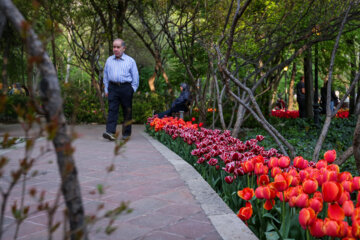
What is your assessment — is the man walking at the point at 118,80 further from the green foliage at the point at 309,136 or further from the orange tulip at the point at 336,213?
the orange tulip at the point at 336,213

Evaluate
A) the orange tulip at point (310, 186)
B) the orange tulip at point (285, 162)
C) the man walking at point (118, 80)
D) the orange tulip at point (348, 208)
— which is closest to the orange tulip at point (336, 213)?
the orange tulip at point (348, 208)

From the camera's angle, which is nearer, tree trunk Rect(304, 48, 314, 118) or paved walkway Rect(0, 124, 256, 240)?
paved walkway Rect(0, 124, 256, 240)

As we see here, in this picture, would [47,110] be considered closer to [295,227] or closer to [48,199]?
[295,227]

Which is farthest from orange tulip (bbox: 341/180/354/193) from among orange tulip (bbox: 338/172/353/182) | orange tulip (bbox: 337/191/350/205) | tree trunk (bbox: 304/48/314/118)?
tree trunk (bbox: 304/48/314/118)

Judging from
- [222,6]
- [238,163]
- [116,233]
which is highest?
[222,6]

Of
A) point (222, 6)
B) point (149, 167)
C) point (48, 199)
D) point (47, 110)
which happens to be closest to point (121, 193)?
point (48, 199)

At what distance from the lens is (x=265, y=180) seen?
2.57 meters

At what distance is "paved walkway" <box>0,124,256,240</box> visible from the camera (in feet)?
8.12

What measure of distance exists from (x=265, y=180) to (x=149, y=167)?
2656mm

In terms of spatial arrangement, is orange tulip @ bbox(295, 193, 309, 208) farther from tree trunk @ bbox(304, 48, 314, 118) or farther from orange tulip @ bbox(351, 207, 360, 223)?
tree trunk @ bbox(304, 48, 314, 118)

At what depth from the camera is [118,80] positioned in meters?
8.09

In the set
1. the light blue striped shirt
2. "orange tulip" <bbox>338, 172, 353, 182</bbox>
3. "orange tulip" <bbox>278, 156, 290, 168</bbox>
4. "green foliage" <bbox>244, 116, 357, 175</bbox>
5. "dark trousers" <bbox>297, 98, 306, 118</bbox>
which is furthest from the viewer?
"dark trousers" <bbox>297, 98, 306, 118</bbox>

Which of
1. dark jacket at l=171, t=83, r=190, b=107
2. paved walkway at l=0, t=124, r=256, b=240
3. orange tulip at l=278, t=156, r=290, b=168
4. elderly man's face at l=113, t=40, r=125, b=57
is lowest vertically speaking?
paved walkway at l=0, t=124, r=256, b=240

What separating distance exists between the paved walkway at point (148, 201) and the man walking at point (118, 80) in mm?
2544
